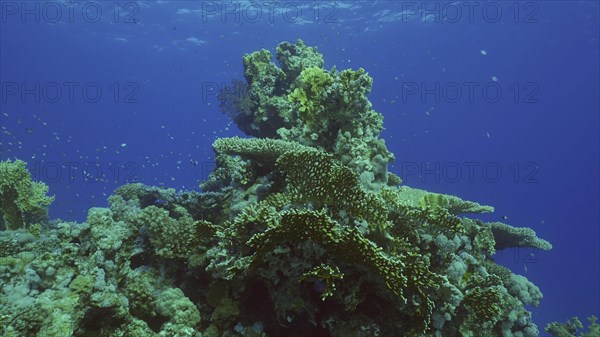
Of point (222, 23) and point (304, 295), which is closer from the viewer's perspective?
point (304, 295)

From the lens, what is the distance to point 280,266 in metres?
4.43

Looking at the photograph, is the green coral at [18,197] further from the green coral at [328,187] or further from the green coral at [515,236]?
the green coral at [515,236]

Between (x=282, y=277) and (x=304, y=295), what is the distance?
331 millimetres

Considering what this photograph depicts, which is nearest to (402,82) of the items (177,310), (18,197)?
(18,197)

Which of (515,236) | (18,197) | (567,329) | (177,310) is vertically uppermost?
(515,236)

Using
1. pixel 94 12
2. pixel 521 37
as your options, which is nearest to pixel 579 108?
pixel 521 37

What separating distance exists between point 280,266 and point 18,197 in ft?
24.5

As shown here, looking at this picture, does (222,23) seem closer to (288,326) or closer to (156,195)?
→ (156,195)

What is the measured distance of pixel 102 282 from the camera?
4.33 m

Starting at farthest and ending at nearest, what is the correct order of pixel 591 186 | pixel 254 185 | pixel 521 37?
1. pixel 591 186
2. pixel 521 37
3. pixel 254 185

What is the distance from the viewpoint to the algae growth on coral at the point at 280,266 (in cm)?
409

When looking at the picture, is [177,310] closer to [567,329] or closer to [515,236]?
[515,236]

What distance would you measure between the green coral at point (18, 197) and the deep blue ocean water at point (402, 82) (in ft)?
17.6

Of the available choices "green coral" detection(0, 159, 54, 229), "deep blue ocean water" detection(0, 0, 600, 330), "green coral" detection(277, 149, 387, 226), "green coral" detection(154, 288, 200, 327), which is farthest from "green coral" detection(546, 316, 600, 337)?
"green coral" detection(0, 159, 54, 229)
